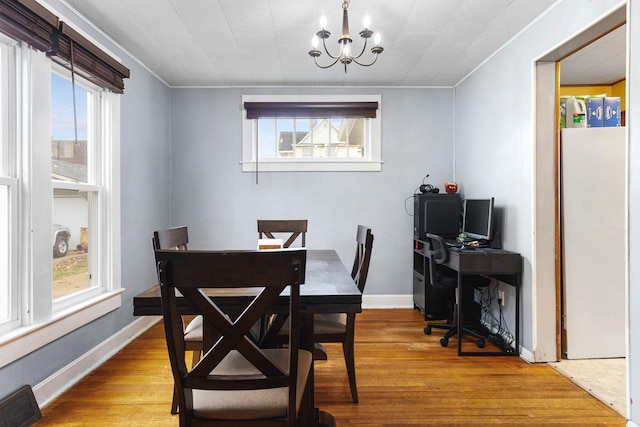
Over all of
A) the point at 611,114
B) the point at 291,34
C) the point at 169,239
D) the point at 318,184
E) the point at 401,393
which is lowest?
the point at 401,393

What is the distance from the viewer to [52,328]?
7.37ft

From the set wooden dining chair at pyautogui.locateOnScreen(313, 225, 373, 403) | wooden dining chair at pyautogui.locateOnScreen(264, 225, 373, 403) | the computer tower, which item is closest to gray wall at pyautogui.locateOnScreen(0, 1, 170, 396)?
wooden dining chair at pyautogui.locateOnScreen(264, 225, 373, 403)

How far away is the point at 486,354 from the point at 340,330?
1491 millimetres

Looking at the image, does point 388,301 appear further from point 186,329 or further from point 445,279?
point 186,329

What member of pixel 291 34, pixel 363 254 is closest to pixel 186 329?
pixel 363 254

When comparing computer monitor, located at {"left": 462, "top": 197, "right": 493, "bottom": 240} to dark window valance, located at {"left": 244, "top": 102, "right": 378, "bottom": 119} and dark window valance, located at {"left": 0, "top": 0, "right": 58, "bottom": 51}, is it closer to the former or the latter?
dark window valance, located at {"left": 244, "top": 102, "right": 378, "bottom": 119}

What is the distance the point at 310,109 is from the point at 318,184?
2.80ft

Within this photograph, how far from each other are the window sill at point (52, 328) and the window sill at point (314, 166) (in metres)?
1.97

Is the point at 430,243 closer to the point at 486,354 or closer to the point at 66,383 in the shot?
the point at 486,354

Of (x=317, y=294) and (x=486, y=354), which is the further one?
(x=486, y=354)

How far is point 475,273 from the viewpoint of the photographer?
9.50 feet

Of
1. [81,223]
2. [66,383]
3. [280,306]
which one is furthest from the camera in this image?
[81,223]

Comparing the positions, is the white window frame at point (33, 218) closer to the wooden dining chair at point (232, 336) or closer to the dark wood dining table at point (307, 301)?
the dark wood dining table at point (307, 301)

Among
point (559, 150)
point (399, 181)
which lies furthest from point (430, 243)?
point (559, 150)
